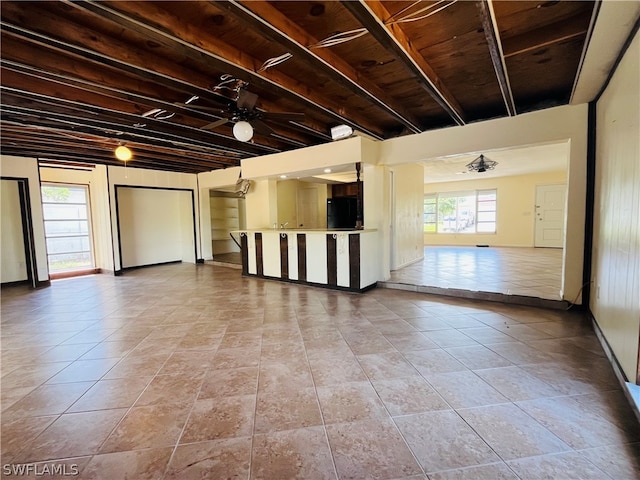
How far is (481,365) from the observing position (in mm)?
2330

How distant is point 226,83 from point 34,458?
3192mm

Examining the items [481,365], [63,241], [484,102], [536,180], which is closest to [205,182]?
[63,241]

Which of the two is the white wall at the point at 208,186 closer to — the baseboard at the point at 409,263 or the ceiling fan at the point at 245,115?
the ceiling fan at the point at 245,115

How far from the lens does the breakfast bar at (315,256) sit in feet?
15.3

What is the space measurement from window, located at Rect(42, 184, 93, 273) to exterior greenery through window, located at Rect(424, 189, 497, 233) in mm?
10855

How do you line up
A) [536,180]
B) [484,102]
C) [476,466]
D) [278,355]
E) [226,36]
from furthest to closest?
[536,180], [484,102], [278,355], [226,36], [476,466]

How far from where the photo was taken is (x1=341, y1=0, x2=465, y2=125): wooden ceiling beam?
1.79 meters

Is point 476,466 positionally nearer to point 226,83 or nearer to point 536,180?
point 226,83

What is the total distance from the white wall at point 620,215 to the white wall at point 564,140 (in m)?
0.39

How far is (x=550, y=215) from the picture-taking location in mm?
9008

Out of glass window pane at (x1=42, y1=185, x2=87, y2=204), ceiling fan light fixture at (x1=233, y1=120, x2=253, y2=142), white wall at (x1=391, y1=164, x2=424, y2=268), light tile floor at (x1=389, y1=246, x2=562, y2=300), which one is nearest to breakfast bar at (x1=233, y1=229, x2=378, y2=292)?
light tile floor at (x1=389, y1=246, x2=562, y2=300)

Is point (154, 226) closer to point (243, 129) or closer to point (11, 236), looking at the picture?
point (11, 236)

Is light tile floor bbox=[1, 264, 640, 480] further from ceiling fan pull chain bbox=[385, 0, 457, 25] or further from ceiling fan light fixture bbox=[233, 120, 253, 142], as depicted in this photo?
ceiling fan pull chain bbox=[385, 0, 457, 25]

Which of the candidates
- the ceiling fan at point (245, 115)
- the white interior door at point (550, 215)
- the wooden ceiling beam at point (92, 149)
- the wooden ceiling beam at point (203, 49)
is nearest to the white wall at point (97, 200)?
the wooden ceiling beam at point (92, 149)
